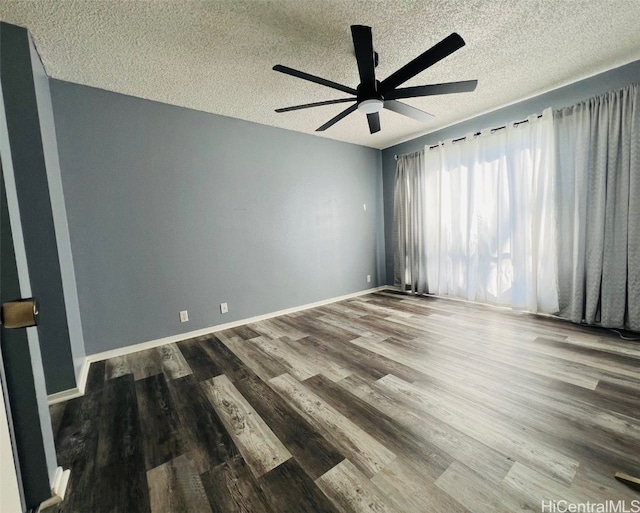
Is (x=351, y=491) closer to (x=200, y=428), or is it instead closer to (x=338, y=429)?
(x=338, y=429)

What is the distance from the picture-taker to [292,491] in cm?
106

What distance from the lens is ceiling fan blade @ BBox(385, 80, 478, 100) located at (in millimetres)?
1678

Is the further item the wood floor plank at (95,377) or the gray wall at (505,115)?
the gray wall at (505,115)

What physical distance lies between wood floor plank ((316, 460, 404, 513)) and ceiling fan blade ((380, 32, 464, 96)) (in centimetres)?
217

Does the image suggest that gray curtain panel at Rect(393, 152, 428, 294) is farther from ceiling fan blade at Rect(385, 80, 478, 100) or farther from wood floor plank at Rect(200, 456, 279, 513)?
wood floor plank at Rect(200, 456, 279, 513)

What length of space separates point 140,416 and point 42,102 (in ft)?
7.54

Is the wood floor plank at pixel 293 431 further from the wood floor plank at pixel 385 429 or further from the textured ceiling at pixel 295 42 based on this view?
the textured ceiling at pixel 295 42

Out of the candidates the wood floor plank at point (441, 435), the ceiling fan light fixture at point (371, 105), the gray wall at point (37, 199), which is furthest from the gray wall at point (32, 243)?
the ceiling fan light fixture at point (371, 105)

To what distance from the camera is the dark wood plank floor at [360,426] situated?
105 centimetres

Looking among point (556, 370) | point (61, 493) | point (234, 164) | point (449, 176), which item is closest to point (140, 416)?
point (61, 493)

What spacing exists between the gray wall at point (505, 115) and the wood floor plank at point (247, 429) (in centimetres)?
366

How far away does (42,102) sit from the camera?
182 centimetres

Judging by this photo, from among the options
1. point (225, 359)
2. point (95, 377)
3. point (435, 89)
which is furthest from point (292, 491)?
point (435, 89)

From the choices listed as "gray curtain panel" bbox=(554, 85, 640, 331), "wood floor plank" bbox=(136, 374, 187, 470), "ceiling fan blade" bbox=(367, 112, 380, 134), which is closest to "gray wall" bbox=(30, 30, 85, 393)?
"wood floor plank" bbox=(136, 374, 187, 470)
